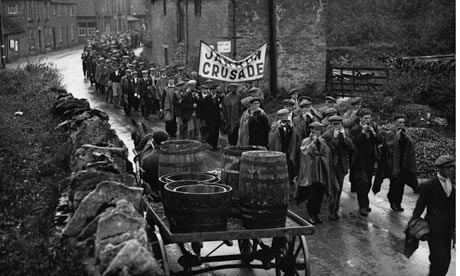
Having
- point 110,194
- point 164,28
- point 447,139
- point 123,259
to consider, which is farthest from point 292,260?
point 164,28

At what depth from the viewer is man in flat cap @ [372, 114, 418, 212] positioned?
11.9m

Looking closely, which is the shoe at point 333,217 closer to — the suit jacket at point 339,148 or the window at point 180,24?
the suit jacket at point 339,148

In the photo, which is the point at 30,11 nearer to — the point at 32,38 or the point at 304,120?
the point at 32,38

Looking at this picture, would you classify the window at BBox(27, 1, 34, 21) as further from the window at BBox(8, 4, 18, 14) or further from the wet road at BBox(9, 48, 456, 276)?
the wet road at BBox(9, 48, 456, 276)

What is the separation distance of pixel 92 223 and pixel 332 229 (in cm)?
525

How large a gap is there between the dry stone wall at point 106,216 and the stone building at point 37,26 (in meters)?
40.4

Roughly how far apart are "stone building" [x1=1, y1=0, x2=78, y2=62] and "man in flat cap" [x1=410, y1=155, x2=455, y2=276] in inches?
1662

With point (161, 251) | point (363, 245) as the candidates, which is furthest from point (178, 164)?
point (363, 245)

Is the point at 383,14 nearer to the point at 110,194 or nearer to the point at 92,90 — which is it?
the point at 92,90

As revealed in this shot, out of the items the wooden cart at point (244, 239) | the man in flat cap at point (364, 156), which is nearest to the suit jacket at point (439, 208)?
the wooden cart at point (244, 239)

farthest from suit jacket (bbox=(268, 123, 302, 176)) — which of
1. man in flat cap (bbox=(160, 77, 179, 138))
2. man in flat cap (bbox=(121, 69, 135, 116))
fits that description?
man in flat cap (bbox=(121, 69, 135, 116))

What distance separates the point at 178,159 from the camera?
356 inches

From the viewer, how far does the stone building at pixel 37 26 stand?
174ft

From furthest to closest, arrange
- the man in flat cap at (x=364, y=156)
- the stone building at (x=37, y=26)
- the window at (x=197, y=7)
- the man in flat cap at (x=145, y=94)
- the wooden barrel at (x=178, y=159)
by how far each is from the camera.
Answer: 1. the stone building at (x=37, y=26)
2. the window at (x=197, y=7)
3. the man in flat cap at (x=145, y=94)
4. the man in flat cap at (x=364, y=156)
5. the wooden barrel at (x=178, y=159)
